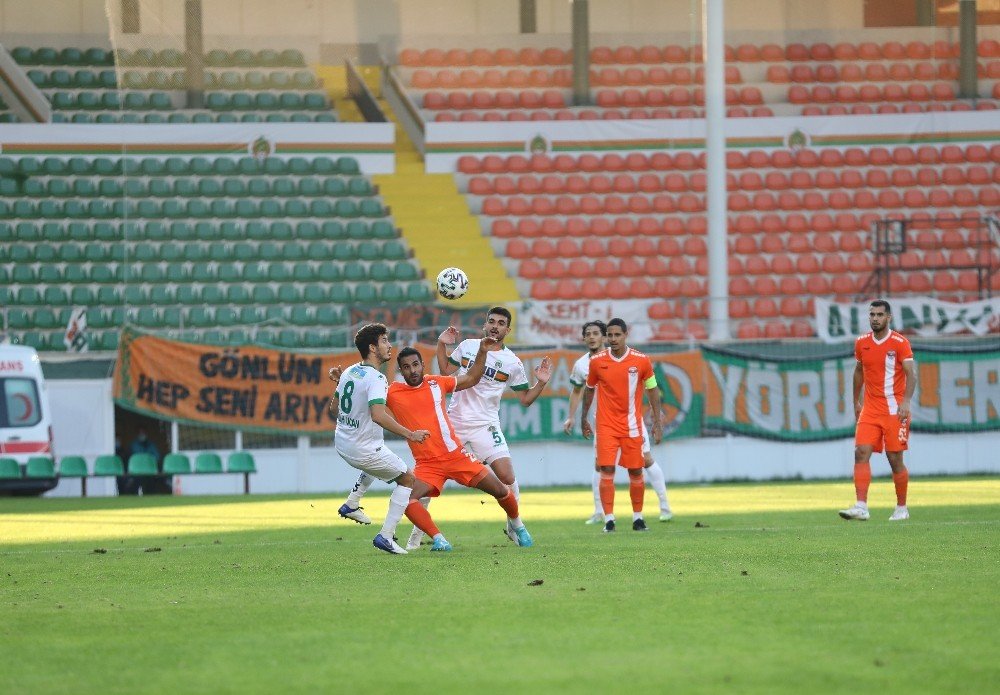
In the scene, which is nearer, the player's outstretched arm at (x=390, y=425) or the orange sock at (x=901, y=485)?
the player's outstretched arm at (x=390, y=425)

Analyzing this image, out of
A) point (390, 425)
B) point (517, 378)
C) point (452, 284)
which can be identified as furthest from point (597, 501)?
point (390, 425)

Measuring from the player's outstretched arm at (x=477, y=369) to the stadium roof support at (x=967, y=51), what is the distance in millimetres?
23599

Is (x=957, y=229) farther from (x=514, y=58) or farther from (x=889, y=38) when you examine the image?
(x=514, y=58)

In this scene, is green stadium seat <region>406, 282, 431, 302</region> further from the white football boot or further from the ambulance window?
the white football boot

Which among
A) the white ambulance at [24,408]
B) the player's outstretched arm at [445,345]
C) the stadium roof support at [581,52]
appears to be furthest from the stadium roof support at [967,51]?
the player's outstretched arm at [445,345]

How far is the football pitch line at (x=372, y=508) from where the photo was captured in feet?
50.2

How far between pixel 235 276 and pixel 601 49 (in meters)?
10.6

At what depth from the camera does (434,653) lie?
651 cm

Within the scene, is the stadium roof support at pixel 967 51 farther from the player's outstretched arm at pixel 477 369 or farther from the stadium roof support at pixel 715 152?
the player's outstretched arm at pixel 477 369

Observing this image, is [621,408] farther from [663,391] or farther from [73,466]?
[73,466]

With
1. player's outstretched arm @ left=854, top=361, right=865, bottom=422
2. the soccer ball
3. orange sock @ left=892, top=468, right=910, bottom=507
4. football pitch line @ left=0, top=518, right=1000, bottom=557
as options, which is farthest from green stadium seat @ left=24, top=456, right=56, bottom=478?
orange sock @ left=892, top=468, right=910, bottom=507

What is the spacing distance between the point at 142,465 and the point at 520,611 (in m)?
16.5

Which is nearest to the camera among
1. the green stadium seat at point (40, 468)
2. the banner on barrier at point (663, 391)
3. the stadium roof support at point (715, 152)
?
the green stadium seat at point (40, 468)

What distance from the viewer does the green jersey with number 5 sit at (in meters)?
11.4
